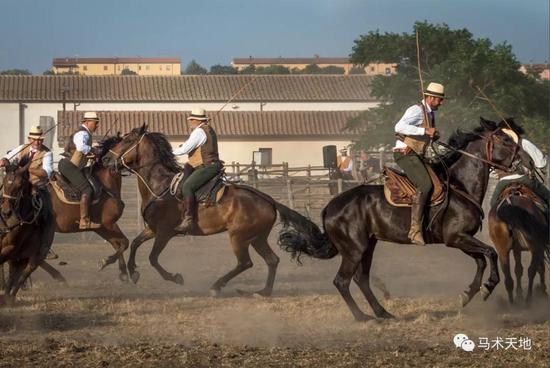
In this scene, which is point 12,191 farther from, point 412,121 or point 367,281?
point 412,121

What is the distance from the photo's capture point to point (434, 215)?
10430mm

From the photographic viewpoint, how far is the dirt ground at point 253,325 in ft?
26.7

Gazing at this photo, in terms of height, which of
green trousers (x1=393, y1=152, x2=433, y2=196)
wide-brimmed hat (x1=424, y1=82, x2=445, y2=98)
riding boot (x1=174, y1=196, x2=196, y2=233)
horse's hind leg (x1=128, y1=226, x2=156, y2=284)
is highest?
wide-brimmed hat (x1=424, y1=82, x2=445, y2=98)

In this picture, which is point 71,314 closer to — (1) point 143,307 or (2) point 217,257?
(1) point 143,307

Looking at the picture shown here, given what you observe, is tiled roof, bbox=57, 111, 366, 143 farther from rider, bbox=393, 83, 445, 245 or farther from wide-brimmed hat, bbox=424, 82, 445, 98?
wide-brimmed hat, bbox=424, 82, 445, 98

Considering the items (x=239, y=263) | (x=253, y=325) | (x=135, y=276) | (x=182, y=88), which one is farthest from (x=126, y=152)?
(x=182, y=88)

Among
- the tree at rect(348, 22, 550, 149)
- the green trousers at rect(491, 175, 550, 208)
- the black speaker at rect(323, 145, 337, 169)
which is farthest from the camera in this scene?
the tree at rect(348, 22, 550, 149)

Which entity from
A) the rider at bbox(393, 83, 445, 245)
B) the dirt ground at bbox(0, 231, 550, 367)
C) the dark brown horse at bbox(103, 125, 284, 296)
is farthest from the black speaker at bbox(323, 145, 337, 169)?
the rider at bbox(393, 83, 445, 245)

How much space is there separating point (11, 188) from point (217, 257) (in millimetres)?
8535

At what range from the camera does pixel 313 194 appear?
2673 cm

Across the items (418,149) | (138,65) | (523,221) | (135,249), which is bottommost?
(135,249)

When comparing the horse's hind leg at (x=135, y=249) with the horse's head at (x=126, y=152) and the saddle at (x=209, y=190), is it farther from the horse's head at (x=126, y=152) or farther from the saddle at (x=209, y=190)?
the horse's head at (x=126, y=152)

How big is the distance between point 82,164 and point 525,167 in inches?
250

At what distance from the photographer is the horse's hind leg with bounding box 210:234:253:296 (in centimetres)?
1274
